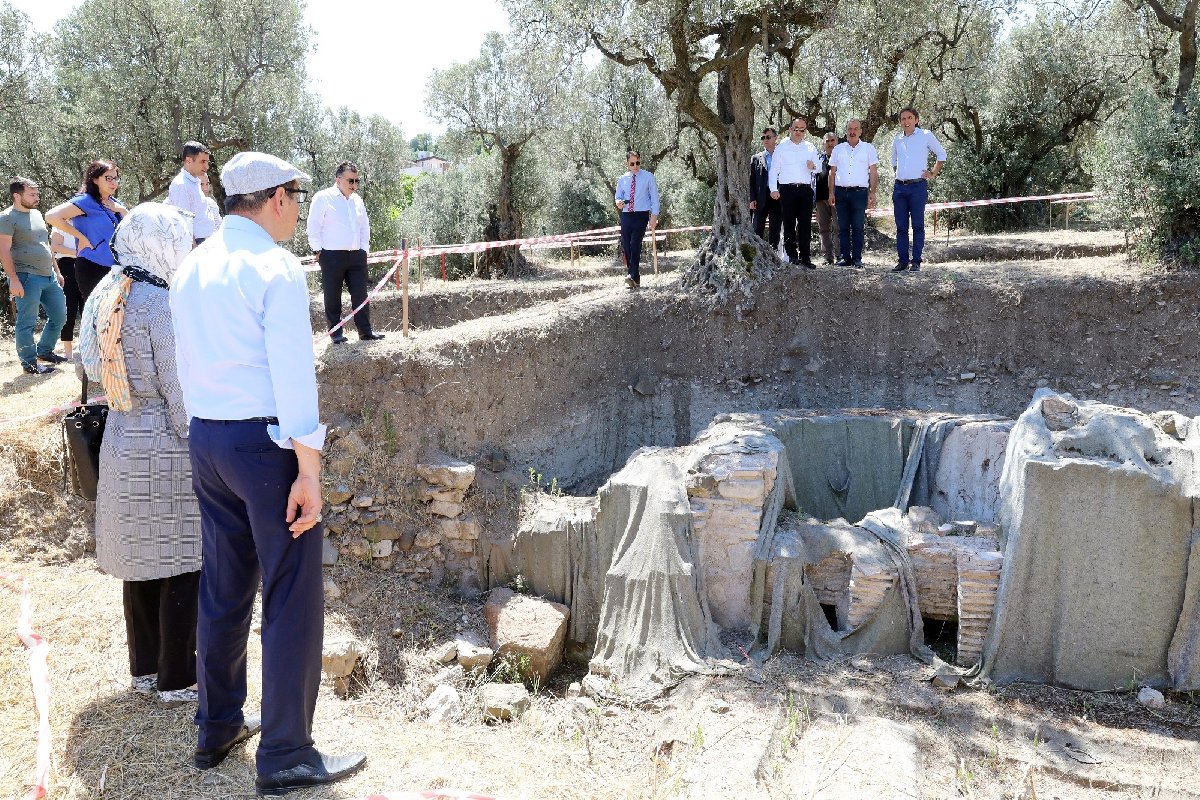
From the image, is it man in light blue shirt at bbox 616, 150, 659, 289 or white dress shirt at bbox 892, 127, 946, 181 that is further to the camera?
man in light blue shirt at bbox 616, 150, 659, 289

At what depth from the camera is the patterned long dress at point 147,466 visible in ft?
12.4

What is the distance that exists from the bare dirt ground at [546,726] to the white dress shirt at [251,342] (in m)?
1.56

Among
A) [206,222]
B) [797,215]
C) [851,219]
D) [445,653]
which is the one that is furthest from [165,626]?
[851,219]

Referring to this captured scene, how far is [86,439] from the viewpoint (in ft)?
13.0

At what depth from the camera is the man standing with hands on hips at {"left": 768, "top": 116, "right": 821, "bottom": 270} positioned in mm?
10555

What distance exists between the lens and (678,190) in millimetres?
22281

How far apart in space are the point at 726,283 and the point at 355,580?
614 cm

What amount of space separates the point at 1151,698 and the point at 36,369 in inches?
409

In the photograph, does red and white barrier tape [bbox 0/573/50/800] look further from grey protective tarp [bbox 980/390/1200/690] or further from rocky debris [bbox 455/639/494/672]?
grey protective tarp [bbox 980/390/1200/690]

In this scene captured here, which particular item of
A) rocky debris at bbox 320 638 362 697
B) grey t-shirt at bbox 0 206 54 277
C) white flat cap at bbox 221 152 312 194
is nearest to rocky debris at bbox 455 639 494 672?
rocky debris at bbox 320 638 362 697

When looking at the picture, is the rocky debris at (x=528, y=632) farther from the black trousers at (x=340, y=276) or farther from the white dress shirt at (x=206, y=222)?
the white dress shirt at (x=206, y=222)

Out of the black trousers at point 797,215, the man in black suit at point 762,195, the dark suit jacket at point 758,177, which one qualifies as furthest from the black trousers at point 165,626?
the dark suit jacket at point 758,177

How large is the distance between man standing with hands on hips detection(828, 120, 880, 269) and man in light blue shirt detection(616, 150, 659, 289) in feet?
7.68

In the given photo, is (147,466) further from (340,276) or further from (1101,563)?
(1101,563)
